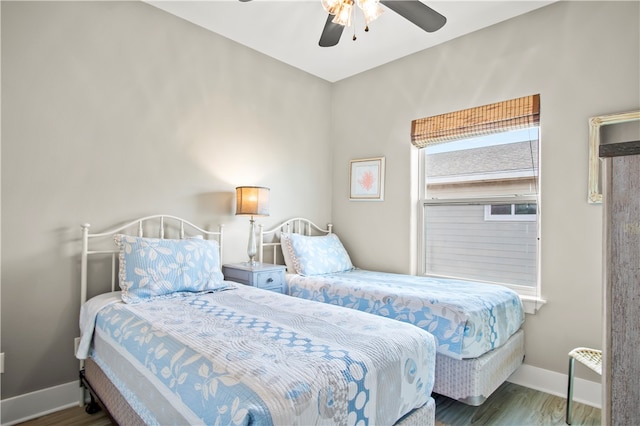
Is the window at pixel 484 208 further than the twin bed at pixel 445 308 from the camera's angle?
Yes

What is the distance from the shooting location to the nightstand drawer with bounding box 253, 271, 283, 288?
2732 mm

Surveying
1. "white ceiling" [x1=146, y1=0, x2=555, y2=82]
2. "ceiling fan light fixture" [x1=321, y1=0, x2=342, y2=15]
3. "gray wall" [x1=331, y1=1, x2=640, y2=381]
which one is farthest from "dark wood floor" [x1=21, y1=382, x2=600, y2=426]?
"white ceiling" [x1=146, y1=0, x2=555, y2=82]

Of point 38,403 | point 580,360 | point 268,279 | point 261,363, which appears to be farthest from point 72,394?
point 580,360

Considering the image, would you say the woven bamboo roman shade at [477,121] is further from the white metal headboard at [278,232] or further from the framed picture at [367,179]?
the white metal headboard at [278,232]

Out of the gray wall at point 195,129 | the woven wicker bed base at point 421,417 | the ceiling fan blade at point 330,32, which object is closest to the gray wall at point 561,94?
the gray wall at point 195,129

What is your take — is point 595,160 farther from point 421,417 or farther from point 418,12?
point 421,417

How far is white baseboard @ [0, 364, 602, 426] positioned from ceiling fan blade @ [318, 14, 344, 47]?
2.68 meters

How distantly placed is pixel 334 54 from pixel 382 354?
112 inches

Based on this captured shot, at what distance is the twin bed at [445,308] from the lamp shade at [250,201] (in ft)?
1.30

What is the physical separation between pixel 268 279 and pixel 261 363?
63.8 inches

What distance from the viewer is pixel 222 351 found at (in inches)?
50.7

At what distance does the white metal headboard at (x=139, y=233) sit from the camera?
221cm

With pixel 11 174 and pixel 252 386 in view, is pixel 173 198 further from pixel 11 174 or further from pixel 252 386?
pixel 252 386

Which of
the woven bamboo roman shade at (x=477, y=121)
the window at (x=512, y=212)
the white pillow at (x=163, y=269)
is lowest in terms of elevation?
the white pillow at (x=163, y=269)
